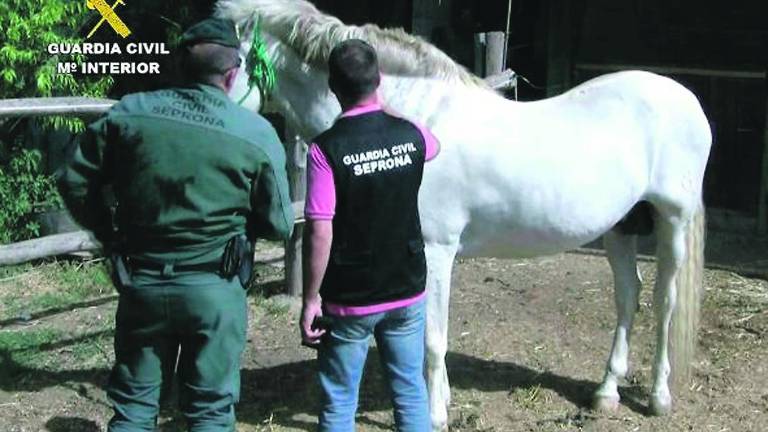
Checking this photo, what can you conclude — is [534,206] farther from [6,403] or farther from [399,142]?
[6,403]

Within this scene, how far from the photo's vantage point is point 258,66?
4.16m

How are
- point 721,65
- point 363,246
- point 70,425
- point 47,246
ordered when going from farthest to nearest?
point 721,65
point 47,246
point 70,425
point 363,246

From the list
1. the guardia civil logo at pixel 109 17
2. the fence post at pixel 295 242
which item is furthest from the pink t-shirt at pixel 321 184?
the guardia civil logo at pixel 109 17

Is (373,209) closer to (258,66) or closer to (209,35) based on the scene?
(209,35)

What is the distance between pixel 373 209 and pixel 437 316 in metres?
1.07

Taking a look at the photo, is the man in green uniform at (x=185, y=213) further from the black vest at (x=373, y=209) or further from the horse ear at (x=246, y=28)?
the horse ear at (x=246, y=28)

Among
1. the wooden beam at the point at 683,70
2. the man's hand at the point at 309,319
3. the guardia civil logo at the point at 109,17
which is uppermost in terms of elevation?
the guardia civil logo at the point at 109,17

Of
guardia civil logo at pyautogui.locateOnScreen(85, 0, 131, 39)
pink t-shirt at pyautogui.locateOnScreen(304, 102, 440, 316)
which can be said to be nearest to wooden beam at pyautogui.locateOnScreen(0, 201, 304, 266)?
guardia civil logo at pyautogui.locateOnScreen(85, 0, 131, 39)

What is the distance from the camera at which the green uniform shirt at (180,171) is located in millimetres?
2982

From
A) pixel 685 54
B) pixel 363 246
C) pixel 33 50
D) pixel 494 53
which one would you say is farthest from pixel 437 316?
pixel 685 54

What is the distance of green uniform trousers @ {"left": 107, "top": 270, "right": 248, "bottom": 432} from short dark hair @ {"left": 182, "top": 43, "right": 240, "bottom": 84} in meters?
0.58

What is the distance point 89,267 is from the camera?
277 inches

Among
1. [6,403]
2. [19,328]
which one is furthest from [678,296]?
[19,328]

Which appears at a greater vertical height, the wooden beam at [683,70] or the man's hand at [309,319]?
the wooden beam at [683,70]
